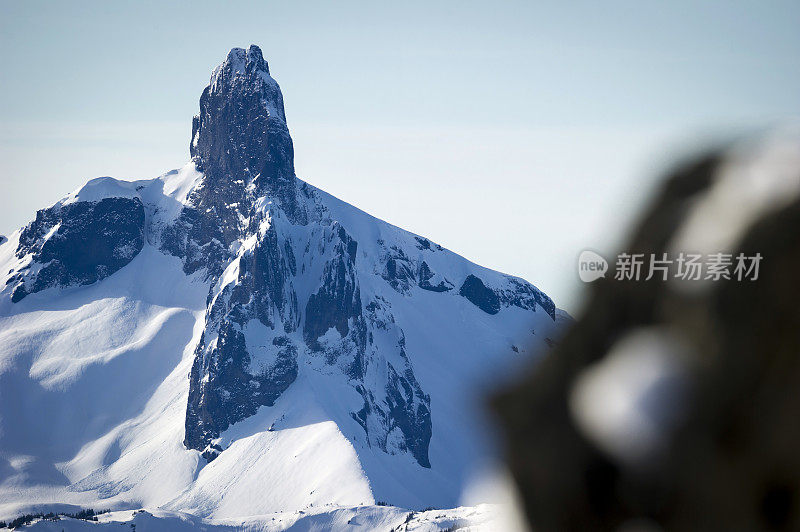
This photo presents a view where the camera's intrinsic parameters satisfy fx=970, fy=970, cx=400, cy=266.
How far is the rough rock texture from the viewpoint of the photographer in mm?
2062

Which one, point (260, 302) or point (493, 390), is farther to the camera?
point (260, 302)

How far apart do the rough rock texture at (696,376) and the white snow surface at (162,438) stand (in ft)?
387

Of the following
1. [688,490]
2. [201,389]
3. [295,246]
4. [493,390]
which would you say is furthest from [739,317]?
[295,246]

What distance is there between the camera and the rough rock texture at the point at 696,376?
81.2 inches

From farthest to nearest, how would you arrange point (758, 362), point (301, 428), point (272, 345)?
point (272, 345)
point (301, 428)
point (758, 362)

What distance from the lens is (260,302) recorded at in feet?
578

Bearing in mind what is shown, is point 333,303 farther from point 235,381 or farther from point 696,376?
point 696,376

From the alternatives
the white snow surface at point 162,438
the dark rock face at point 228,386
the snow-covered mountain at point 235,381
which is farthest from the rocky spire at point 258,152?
the dark rock face at point 228,386

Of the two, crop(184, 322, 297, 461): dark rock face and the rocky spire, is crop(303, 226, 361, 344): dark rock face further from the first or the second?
the rocky spire

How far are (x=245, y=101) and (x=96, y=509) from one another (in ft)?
294

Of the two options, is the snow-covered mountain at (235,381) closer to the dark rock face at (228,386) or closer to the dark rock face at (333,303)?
the dark rock face at (228,386)

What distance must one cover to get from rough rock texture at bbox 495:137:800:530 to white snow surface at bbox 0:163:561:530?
118 metres

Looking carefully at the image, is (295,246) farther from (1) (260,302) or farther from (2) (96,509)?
(2) (96,509)

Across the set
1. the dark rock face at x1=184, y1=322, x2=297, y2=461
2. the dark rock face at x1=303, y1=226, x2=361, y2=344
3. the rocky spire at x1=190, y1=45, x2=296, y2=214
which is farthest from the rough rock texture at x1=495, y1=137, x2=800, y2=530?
the rocky spire at x1=190, y1=45, x2=296, y2=214
